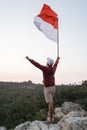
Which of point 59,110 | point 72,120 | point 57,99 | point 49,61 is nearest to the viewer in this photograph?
point 72,120

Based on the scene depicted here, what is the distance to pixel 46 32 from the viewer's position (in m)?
13.4

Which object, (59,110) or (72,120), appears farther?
(59,110)

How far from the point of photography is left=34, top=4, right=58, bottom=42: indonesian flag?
43.7 feet

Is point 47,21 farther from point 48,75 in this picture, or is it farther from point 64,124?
point 64,124

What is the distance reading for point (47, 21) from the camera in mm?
13516

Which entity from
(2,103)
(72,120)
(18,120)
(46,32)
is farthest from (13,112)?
(72,120)

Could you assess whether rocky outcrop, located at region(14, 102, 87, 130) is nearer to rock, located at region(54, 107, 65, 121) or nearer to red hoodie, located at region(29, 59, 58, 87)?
rock, located at region(54, 107, 65, 121)

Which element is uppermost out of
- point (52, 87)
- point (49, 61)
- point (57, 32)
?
point (57, 32)

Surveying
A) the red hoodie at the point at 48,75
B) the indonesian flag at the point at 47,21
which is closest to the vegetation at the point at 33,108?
the indonesian flag at the point at 47,21

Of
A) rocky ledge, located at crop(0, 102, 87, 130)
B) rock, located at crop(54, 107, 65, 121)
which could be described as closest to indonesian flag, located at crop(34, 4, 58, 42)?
rocky ledge, located at crop(0, 102, 87, 130)

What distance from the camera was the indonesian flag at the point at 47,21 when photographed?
13.3 meters

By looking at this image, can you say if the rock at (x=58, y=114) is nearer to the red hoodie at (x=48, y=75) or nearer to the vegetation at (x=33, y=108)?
the vegetation at (x=33, y=108)

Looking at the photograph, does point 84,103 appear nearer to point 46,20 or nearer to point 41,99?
point 41,99

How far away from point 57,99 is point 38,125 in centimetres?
731
